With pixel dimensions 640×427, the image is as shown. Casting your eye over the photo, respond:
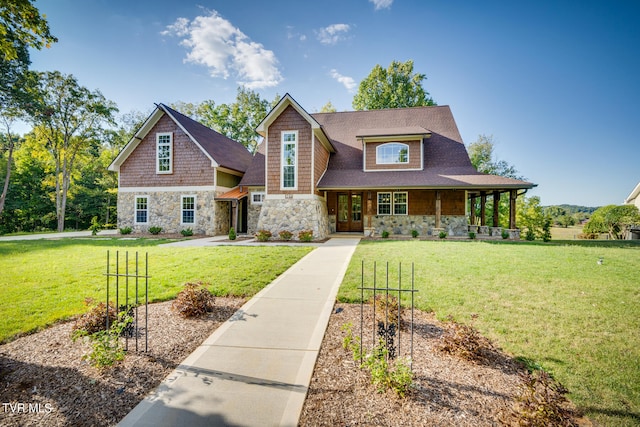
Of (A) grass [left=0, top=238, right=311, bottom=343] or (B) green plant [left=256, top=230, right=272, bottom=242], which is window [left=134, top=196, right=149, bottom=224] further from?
(B) green plant [left=256, top=230, right=272, bottom=242]

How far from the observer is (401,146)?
1689 cm

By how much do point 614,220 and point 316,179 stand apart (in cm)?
2044

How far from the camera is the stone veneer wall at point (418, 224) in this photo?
639 inches

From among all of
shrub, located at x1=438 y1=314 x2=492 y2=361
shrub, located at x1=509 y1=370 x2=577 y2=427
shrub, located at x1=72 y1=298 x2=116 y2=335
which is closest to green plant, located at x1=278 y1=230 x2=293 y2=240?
shrub, located at x1=72 y1=298 x2=116 y2=335

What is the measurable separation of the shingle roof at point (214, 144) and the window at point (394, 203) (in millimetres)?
10205

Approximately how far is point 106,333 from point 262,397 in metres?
2.59

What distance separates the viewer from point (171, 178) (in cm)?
1781

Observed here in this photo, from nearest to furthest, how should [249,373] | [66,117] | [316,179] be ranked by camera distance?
[249,373], [316,179], [66,117]

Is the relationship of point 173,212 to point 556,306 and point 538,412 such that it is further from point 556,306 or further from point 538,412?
A: point 538,412

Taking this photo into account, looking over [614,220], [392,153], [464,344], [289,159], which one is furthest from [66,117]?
[614,220]

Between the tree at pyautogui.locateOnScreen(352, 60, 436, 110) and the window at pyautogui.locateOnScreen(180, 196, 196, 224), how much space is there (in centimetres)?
1980

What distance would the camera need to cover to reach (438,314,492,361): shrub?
3308mm

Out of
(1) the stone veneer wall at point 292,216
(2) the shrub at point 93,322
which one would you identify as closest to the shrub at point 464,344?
(2) the shrub at point 93,322

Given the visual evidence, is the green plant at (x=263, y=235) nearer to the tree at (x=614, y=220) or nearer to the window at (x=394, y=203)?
the window at (x=394, y=203)
